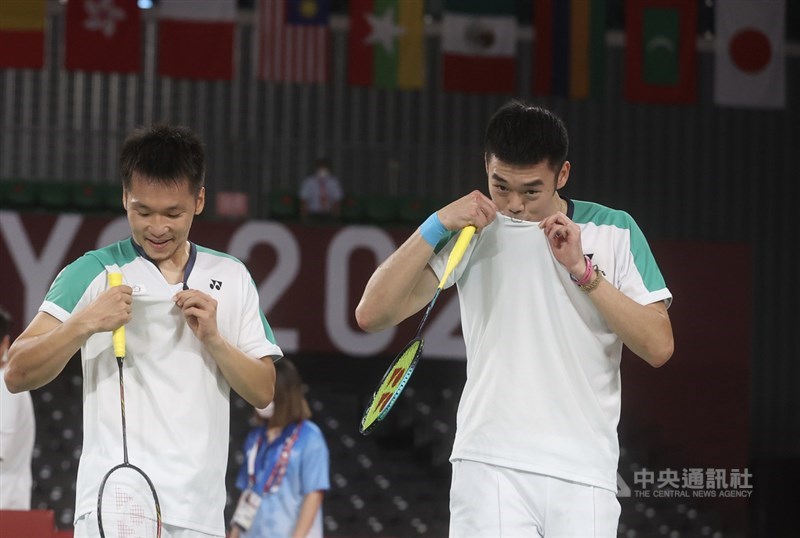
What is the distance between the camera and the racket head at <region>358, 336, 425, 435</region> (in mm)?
2914

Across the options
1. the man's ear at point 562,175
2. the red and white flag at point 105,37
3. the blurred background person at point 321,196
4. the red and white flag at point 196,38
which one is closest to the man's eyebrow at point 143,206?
the man's ear at point 562,175

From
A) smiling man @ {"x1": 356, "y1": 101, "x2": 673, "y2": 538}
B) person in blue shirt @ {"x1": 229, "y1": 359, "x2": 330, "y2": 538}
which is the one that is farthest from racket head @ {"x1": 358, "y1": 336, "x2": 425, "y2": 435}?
person in blue shirt @ {"x1": 229, "y1": 359, "x2": 330, "y2": 538}

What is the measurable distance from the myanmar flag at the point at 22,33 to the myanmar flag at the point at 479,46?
4.47 meters

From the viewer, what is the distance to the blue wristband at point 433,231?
9.45ft

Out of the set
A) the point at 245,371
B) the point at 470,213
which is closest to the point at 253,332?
the point at 245,371

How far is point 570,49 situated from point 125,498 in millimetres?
10964

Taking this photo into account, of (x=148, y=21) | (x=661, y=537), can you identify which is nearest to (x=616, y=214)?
(x=661, y=537)

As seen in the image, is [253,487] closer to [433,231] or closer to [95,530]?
[95,530]

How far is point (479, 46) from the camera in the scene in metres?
12.8

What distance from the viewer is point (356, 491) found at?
1120 cm

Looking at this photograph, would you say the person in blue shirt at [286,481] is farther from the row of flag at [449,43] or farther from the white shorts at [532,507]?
the row of flag at [449,43]

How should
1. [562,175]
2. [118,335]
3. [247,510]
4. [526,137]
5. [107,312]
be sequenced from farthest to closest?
[247,510], [562,175], [526,137], [118,335], [107,312]

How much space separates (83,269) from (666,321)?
154 centimetres

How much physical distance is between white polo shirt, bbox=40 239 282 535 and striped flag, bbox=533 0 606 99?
10.5 meters
